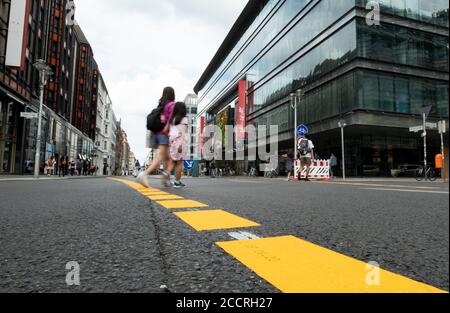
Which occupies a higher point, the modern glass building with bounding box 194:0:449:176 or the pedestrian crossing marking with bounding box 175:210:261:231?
the modern glass building with bounding box 194:0:449:176

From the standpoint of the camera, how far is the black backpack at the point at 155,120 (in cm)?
584

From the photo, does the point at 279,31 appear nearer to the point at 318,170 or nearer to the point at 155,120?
the point at 318,170

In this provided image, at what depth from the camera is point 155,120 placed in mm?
5844

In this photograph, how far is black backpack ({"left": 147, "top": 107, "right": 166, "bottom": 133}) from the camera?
230 inches

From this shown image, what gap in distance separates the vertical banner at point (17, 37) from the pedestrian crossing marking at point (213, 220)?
22.9m

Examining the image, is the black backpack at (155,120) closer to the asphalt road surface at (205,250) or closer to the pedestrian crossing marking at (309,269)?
the asphalt road surface at (205,250)

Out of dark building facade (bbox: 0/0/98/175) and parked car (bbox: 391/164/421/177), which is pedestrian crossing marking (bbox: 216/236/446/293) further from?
parked car (bbox: 391/164/421/177)

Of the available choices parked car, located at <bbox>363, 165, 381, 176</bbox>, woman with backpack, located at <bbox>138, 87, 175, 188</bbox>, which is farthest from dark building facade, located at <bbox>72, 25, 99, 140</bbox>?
woman with backpack, located at <bbox>138, 87, 175, 188</bbox>

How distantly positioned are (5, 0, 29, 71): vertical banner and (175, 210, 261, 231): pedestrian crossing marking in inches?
903

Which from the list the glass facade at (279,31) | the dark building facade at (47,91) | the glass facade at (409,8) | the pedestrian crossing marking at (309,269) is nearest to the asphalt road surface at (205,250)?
the pedestrian crossing marking at (309,269)

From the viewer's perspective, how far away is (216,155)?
5972 centimetres

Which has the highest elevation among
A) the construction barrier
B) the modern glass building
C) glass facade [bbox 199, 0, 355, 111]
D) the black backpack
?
glass facade [bbox 199, 0, 355, 111]
